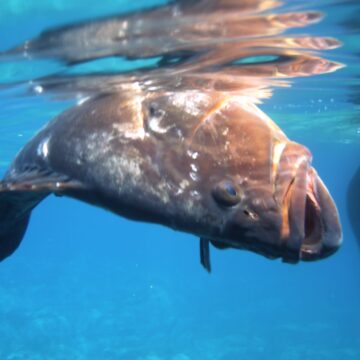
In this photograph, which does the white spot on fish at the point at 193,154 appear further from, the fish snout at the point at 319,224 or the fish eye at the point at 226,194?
the fish snout at the point at 319,224

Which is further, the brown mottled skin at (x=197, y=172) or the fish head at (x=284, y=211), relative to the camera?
the brown mottled skin at (x=197, y=172)

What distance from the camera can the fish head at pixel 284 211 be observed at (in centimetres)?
296

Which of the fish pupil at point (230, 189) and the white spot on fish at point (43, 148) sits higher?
the white spot on fish at point (43, 148)

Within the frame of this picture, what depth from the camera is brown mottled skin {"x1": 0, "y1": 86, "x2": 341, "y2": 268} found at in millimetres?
3064

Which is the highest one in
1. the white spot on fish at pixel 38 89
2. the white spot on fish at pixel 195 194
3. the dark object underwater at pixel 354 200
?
the white spot on fish at pixel 195 194

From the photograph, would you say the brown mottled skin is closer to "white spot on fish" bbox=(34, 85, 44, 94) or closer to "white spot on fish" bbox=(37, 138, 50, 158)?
"white spot on fish" bbox=(37, 138, 50, 158)

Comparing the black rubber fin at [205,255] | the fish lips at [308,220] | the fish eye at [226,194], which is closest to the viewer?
the fish lips at [308,220]

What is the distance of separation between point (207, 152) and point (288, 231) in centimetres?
99

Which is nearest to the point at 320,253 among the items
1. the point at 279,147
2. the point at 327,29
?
the point at 279,147

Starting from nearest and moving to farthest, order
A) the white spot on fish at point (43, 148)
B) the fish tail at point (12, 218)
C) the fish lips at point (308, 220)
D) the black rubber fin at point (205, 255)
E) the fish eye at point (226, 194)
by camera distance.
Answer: the fish lips at point (308, 220), the fish eye at point (226, 194), the black rubber fin at point (205, 255), the white spot on fish at point (43, 148), the fish tail at point (12, 218)

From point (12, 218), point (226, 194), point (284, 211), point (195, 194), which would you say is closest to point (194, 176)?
point (195, 194)

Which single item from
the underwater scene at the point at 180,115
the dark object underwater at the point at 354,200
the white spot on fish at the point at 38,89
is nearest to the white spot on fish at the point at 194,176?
the underwater scene at the point at 180,115

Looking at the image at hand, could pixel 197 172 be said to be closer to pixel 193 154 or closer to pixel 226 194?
pixel 193 154

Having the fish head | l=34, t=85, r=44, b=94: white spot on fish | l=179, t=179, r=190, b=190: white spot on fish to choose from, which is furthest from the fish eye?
l=34, t=85, r=44, b=94: white spot on fish
